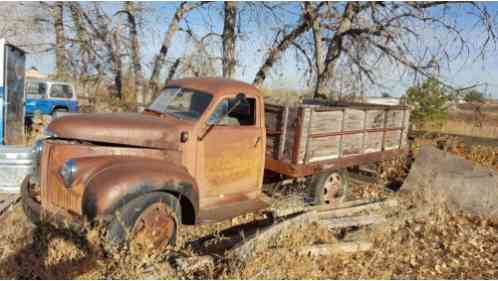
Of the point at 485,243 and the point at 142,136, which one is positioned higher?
the point at 142,136

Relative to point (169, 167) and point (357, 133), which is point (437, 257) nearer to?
point (357, 133)

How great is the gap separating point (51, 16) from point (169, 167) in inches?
550

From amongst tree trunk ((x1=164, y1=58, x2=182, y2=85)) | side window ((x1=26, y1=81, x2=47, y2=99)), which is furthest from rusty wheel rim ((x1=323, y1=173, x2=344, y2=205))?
side window ((x1=26, y1=81, x2=47, y2=99))

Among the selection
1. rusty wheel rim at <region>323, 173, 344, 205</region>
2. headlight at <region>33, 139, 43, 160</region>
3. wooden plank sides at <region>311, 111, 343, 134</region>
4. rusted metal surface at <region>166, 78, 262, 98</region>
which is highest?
rusted metal surface at <region>166, 78, 262, 98</region>

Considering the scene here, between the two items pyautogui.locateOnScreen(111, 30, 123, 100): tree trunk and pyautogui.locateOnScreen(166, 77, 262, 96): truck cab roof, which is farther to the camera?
pyautogui.locateOnScreen(111, 30, 123, 100): tree trunk

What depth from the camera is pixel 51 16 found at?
561 inches

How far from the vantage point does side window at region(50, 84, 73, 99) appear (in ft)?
42.3

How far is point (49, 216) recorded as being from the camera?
3.35 metres

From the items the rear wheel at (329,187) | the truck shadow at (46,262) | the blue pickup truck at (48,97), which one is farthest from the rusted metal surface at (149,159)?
the blue pickup truck at (48,97)

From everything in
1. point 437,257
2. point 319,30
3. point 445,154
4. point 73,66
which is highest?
point 319,30

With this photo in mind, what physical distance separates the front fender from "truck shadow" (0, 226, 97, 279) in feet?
1.55

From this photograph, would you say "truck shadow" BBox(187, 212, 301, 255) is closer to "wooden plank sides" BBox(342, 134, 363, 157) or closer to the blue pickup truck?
"wooden plank sides" BBox(342, 134, 363, 157)

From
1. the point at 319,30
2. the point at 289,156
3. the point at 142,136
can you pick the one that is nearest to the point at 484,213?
the point at 289,156

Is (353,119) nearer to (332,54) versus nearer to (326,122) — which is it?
(326,122)
